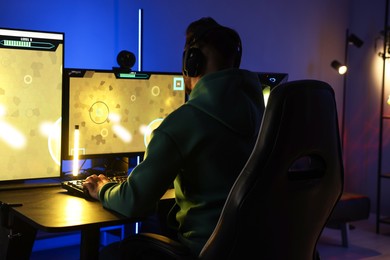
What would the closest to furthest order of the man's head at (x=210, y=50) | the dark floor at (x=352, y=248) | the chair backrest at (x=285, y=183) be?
1. the chair backrest at (x=285, y=183)
2. the man's head at (x=210, y=50)
3. the dark floor at (x=352, y=248)

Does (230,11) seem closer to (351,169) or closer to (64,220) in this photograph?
(351,169)

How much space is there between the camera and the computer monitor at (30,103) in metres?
2.34

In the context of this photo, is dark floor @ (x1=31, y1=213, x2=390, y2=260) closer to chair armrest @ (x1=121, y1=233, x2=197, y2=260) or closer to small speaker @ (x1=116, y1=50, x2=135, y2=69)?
small speaker @ (x1=116, y1=50, x2=135, y2=69)

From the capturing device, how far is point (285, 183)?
149 centimetres

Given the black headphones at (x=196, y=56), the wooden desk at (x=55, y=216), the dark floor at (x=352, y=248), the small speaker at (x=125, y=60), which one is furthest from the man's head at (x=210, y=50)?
the dark floor at (x=352, y=248)

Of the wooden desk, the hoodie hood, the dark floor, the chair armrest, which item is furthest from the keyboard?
the dark floor

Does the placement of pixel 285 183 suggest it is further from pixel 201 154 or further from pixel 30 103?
pixel 30 103

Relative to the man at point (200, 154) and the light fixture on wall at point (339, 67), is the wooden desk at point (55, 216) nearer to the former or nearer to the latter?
the man at point (200, 154)

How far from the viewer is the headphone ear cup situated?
1869mm

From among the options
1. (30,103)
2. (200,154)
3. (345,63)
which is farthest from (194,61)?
(345,63)

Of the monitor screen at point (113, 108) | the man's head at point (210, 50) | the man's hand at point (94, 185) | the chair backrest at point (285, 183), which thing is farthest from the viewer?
the monitor screen at point (113, 108)

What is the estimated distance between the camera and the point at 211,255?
5.12 ft

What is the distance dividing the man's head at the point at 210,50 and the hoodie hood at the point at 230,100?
78 millimetres

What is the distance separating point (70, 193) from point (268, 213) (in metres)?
0.96
